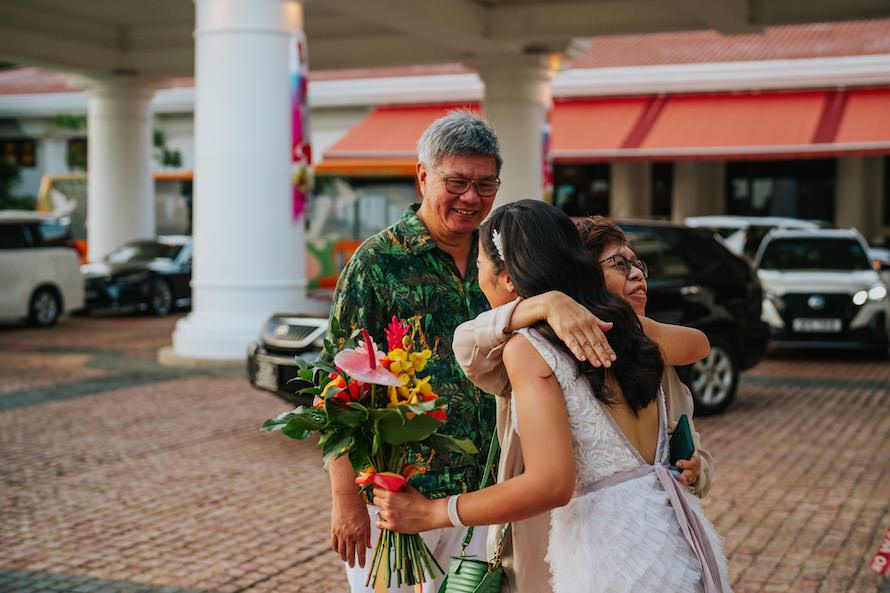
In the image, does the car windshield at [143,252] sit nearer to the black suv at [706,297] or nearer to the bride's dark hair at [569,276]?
the black suv at [706,297]

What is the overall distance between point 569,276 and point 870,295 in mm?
13536

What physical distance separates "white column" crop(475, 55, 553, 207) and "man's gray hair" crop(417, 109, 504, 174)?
18.1 metres

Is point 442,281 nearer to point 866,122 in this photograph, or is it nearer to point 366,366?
point 366,366

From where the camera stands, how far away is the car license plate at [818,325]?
50.1 feet

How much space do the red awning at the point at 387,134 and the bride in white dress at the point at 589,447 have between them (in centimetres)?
2544

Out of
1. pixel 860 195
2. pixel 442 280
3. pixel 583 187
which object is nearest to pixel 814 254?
pixel 442 280

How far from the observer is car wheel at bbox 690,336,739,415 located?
10797 mm

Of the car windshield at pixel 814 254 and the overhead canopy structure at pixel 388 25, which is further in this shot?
the overhead canopy structure at pixel 388 25

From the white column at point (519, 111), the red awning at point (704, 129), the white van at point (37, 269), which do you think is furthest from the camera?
the red awning at point (704, 129)

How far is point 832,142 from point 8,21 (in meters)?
16.6

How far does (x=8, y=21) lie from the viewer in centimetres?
2097

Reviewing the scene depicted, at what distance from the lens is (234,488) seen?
7840 mm

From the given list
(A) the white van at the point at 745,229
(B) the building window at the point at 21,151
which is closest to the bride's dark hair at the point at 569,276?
(A) the white van at the point at 745,229

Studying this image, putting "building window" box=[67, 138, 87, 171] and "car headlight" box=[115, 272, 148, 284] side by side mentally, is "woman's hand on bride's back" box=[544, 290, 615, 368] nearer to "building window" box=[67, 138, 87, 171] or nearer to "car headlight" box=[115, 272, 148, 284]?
"car headlight" box=[115, 272, 148, 284]
